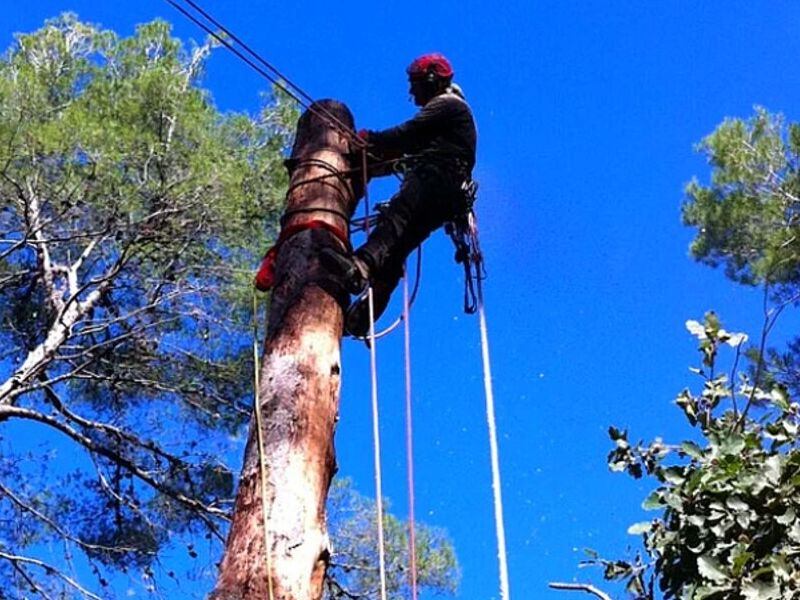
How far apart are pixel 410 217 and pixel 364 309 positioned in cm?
35

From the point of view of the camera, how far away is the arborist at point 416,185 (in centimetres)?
295

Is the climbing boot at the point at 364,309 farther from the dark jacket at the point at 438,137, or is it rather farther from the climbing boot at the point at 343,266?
the dark jacket at the point at 438,137

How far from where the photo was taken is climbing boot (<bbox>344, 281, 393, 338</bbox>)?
2848mm

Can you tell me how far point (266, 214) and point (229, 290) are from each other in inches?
22.3

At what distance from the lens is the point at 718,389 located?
272 cm

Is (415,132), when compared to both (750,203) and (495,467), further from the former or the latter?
(750,203)

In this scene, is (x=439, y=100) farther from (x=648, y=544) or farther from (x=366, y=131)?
(x=648, y=544)

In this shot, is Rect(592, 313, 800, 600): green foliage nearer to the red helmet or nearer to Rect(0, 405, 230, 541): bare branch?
the red helmet

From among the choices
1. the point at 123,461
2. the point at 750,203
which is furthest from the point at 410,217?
the point at 750,203

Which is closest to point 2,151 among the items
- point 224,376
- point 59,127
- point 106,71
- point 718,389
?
point 59,127

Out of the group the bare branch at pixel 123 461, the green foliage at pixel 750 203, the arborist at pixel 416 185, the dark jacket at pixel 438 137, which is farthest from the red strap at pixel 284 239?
the green foliage at pixel 750 203

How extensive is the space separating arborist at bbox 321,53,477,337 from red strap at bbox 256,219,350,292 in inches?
4.6

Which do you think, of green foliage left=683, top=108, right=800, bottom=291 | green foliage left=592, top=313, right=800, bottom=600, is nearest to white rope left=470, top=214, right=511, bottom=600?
green foliage left=592, top=313, right=800, bottom=600

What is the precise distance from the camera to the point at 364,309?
2.87 m
